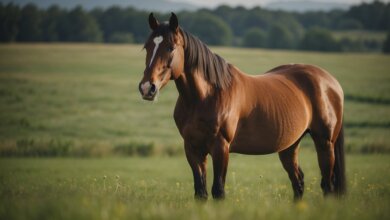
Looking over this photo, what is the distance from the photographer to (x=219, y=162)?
18.7ft

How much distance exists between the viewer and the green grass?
3.90 m

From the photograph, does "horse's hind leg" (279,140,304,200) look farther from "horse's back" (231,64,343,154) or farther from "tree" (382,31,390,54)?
"tree" (382,31,390,54)

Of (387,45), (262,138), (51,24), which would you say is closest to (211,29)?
(51,24)

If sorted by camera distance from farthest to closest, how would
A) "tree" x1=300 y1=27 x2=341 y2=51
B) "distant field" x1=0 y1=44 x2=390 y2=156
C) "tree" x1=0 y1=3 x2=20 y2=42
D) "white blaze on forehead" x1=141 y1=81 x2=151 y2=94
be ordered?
1. "tree" x1=300 y1=27 x2=341 y2=51
2. "tree" x1=0 y1=3 x2=20 y2=42
3. "distant field" x1=0 y1=44 x2=390 y2=156
4. "white blaze on forehead" x1=141 y1=81 x2=151 y2=94

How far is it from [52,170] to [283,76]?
1139cm

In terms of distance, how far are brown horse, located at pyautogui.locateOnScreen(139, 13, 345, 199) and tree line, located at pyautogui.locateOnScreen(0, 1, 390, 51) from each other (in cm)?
6351

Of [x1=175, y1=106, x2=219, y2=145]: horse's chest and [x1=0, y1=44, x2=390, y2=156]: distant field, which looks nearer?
[x1=175, y1=106, x2=219, y2=145]: horse's chest

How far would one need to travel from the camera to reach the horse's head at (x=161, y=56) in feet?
17.1

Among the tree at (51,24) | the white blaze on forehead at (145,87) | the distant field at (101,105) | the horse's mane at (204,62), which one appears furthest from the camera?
the tree at (51,24)

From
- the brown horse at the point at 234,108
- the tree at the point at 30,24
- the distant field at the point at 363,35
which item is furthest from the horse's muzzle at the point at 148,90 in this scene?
the distant field at the point at 363,35

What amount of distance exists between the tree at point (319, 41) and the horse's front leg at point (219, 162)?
95414 millimetres

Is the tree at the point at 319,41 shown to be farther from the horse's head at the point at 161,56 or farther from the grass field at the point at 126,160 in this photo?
the horse's head at the point at 161,56

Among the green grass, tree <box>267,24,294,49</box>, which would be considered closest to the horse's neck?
the green grass

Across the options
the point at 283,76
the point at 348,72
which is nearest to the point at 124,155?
the point at 283,76
